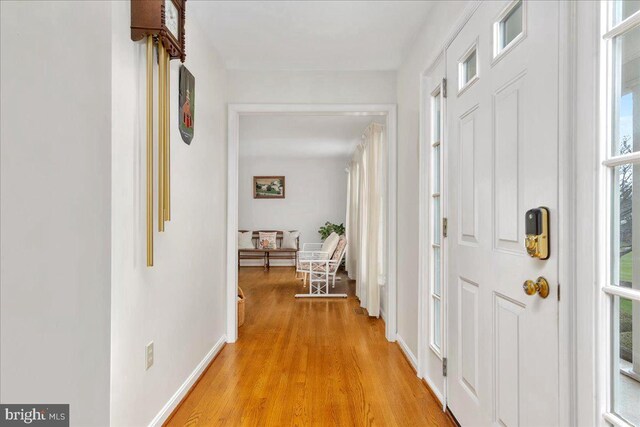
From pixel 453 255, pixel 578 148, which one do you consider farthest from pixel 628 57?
pixel 453 255

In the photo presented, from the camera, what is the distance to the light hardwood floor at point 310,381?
6.89ft

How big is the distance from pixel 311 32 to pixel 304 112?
82 cm

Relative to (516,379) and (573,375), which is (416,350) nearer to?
(516,379)

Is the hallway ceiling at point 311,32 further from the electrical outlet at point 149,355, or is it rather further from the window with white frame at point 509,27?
the electrical outlet at point 149,355

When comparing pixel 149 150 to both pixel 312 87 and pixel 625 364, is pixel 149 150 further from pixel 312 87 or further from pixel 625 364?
pixel 312 87

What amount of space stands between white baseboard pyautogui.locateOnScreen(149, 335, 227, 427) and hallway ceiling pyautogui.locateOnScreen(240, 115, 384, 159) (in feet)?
9.50

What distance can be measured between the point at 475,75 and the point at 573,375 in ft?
4.41

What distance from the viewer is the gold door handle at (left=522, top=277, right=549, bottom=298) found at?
3.97 feet

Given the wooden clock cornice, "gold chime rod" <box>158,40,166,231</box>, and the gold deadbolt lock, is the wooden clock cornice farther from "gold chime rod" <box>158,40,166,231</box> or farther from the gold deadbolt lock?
the gold deadbolt lock

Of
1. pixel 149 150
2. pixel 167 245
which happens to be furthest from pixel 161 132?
pixel 167 245

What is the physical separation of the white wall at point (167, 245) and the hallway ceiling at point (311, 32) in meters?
0.19

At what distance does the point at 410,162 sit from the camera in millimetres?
3010

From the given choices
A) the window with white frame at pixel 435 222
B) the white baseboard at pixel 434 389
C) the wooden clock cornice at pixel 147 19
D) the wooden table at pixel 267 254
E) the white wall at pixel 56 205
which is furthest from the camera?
the wooden table at pixel 267 254

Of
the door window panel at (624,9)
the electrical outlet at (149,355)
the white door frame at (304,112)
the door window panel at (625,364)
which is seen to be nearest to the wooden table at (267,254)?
the white door frame at (304,112)
